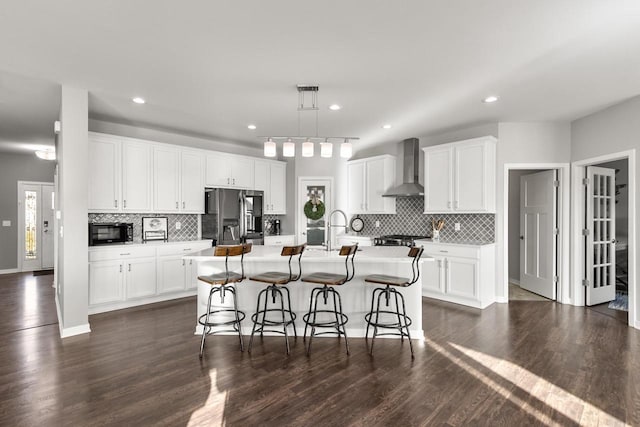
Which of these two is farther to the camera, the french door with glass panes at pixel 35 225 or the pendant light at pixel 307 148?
the french door with glass panes at pixel 35 225

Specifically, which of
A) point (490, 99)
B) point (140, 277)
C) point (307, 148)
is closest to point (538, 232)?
point (490, 99)

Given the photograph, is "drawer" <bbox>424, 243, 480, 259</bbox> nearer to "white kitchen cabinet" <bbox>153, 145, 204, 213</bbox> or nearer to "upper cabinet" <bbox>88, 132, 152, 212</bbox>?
"white kitchen cabinet" <bbox>153, 145, 204, 213</bbox>

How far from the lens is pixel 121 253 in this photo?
4.41 metres

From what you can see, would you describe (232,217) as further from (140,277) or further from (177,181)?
(140,277)

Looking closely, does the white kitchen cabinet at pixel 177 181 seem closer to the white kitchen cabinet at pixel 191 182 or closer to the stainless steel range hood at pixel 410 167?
the white kitchen cabinet at pixel 191 182

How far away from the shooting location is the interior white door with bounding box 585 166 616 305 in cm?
462

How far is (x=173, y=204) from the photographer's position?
16.9ft

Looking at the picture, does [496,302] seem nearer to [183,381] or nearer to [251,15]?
[183,381]

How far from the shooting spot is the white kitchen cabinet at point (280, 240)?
243 inches

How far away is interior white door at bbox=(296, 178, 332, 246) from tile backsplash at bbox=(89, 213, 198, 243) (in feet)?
6.37

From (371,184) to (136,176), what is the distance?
383 centimetres

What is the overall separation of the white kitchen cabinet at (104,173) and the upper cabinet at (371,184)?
3897 mm

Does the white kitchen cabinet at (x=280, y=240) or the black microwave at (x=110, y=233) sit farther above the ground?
the black microwave at (x=110, y=233)

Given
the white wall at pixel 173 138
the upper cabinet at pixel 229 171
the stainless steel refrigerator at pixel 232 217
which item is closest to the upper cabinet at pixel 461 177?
the stainless steel refrigerator at pixel 232 217
